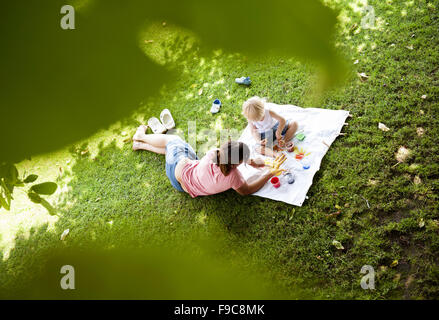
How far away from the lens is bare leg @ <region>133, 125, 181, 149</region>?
4855mm

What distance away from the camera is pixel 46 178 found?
5449 millimetres

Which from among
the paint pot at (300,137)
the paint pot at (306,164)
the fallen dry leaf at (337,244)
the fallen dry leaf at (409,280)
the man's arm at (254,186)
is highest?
the paint pot at (300,137)

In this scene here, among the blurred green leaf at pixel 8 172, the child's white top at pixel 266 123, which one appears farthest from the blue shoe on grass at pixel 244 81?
the blurred green leaf at pixel 8 172

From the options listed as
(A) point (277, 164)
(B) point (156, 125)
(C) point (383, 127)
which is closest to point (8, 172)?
(A) point (277, 164)

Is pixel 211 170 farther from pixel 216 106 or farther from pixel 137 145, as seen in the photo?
pixel 137 145

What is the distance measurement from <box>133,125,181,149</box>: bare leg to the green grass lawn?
242 mm

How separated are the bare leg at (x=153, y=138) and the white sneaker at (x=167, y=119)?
0.34 m

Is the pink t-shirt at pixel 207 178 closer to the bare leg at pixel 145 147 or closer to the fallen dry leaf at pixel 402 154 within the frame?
the bare leg at pixel 145 147

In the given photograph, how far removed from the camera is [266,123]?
14.5ft

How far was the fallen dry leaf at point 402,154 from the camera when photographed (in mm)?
3691

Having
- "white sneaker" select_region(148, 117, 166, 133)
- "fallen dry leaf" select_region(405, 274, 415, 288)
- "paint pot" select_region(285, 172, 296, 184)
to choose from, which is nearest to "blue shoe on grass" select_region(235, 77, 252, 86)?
"white sneaker" select_region(148, 117, 166, 133)

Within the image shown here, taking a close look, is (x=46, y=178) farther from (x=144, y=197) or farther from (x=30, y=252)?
(x=144, y=197)

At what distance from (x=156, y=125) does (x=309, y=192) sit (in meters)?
2.94

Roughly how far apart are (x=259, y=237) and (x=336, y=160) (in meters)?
1.44
